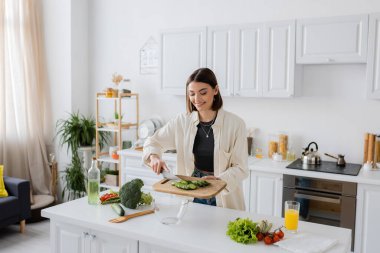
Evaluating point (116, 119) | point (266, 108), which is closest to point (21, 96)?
point (116, 119)

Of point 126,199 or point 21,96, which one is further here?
point 21,96

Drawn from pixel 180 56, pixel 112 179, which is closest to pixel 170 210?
pixel 180 56

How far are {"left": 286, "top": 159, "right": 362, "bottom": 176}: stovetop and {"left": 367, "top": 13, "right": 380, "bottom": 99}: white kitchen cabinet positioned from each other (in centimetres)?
69

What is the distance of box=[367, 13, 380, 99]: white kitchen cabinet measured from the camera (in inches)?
134

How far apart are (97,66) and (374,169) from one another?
3769 millimetres

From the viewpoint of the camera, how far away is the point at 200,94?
7.72 ft

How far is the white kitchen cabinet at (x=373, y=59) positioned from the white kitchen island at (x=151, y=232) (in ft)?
6.07

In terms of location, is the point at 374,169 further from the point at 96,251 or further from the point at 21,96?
the point at 21,96

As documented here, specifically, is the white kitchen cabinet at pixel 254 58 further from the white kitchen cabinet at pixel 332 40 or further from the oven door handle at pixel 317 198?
the oven door handle at pixel 317 198

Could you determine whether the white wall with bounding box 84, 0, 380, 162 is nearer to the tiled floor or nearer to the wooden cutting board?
the tiled floor

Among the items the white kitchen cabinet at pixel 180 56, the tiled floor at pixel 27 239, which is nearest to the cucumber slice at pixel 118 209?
the tiled floor at pixel 27 239

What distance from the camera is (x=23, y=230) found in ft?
14.5

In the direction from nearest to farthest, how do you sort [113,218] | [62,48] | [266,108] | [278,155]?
[113,218]
[278,155]
[266,108]
[62,48]

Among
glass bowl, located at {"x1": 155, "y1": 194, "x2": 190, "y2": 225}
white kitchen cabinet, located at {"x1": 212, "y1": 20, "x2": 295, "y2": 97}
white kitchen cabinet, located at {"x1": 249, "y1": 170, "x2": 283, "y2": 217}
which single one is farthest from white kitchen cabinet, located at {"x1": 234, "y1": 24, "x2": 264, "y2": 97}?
glass bowl, located at {"x1": 155, "y1": 194, "x2": 190, "y2": 225}
